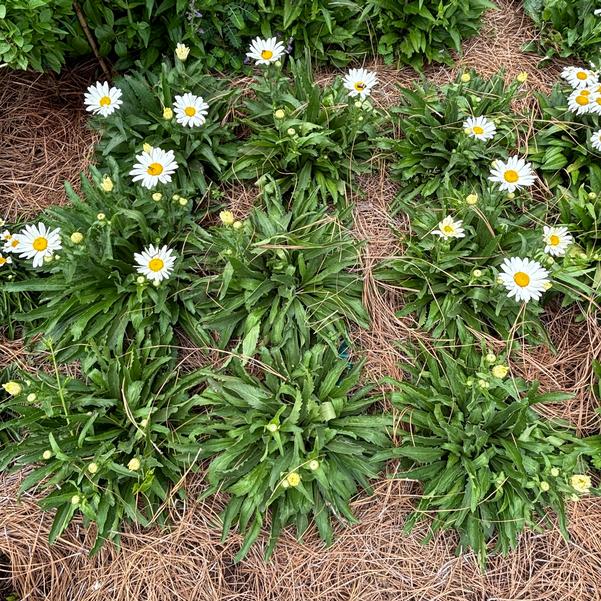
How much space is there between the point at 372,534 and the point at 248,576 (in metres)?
0.65

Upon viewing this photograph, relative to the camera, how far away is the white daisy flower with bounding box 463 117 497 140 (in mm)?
3051

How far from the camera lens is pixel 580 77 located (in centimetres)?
322

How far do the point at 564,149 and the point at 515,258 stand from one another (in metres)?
1.09

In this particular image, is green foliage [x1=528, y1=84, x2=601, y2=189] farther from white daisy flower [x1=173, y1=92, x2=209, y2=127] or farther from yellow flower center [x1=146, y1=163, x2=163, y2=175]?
yellow flower center [x1=146, y1=163, x2=163, y2=175]

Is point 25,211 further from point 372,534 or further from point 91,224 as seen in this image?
point 372,534

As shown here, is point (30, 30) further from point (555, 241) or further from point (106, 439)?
point (555, 241)

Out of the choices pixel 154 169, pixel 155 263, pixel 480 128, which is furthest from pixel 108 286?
pixel 480 128

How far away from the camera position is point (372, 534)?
2.68m

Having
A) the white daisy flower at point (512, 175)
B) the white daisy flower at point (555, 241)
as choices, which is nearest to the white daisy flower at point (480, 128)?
the white daisy flower at point (512, 175)

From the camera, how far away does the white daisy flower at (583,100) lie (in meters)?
3.12

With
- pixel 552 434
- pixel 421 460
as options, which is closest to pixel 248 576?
pixel 421 460

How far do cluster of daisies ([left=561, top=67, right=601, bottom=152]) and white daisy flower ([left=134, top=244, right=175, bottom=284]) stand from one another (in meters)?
2.49

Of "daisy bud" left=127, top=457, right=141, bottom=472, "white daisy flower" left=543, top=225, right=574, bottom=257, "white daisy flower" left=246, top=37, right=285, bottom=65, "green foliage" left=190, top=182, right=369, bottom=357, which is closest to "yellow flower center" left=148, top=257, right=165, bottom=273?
"green foliage" left=190, top=182, right=369, bottom=357

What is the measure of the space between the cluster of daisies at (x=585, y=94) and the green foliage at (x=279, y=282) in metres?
1.56
